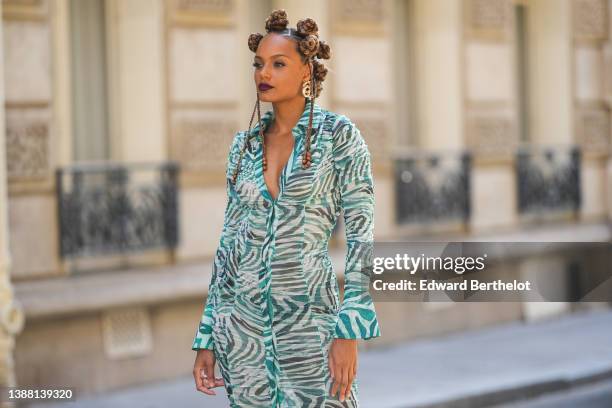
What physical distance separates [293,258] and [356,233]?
0.73 feet

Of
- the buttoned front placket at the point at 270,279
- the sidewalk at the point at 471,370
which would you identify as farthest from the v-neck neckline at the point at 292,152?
the sidewalk at the point at 471,370

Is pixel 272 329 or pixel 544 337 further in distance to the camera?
pixel 544 337

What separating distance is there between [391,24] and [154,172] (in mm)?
3867

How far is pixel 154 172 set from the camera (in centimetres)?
1145

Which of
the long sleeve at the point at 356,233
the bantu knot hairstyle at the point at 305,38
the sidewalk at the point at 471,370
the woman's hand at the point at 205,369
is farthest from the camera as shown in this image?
the sidewalk at the point at 471,370

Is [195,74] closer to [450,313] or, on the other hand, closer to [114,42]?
[114,42]

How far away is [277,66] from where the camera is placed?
4.22 m

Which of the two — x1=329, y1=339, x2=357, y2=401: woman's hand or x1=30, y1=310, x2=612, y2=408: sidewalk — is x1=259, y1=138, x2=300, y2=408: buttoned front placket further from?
x1=30, y1=310, x2=612, y2=408: sidewalk

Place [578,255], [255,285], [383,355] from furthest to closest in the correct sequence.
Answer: [578,255] → [383,355] → [255,285]

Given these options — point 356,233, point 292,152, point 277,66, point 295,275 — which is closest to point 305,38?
point 277,66

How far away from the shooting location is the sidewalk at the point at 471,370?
33.6 ft

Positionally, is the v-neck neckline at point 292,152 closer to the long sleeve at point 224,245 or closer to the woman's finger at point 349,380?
the long sleeve at point 224,245

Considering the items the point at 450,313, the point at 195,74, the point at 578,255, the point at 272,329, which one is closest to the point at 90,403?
the point at 195,74

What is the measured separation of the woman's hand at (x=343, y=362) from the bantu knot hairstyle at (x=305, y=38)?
0.86 m
